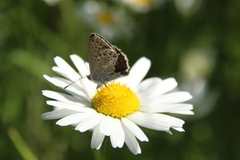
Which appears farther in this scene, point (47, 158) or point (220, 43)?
point (220, 43)

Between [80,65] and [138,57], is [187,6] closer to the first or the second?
[138,57]

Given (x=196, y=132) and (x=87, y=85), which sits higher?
(x=87, y=85)

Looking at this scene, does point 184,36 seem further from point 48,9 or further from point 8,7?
point 8,7

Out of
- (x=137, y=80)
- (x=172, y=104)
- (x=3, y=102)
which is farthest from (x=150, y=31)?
(x=172, y=104)

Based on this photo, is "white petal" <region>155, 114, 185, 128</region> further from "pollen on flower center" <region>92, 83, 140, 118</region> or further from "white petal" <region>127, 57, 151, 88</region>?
"white petal" <region>127, 57, 151, 88</region>

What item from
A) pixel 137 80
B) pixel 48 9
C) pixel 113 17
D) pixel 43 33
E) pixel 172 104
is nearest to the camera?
pixel 172 104

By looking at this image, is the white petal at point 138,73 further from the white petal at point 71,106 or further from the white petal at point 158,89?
the white petal at point 71,106

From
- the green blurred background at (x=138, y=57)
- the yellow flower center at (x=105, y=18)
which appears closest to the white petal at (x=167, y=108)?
the green blurred background at (x=138, y=57)
